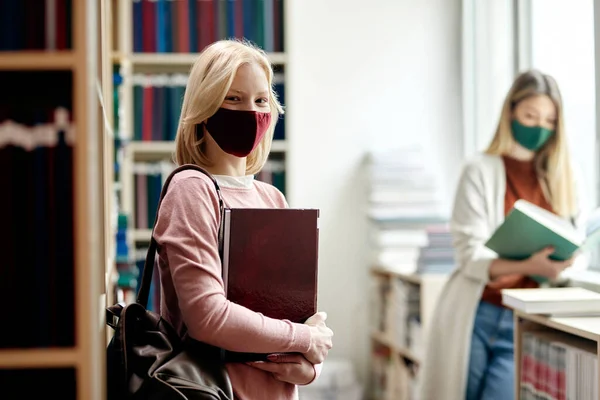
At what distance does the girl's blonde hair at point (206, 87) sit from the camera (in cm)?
142

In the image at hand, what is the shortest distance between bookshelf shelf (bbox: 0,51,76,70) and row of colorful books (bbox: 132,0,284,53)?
2.94 meters

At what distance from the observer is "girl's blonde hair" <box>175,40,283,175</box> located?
1.42 metres

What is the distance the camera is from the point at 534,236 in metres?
2.43

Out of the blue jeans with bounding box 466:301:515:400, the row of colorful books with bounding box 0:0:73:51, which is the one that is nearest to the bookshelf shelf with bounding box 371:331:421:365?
the blue jeans with bounding box 466:301:515:400

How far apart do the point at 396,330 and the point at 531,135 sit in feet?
5.15

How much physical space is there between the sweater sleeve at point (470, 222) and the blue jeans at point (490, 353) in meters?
0.13

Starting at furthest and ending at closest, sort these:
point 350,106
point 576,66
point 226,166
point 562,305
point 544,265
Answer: point 350,106, point 576,66, point 544,265, point 562,305, point 226,166

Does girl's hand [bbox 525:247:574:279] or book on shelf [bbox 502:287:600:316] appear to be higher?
girl's hand [bbox 525:247:574:279]

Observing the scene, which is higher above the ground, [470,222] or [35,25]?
[35,25]

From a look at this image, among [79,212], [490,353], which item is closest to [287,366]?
[79,212]

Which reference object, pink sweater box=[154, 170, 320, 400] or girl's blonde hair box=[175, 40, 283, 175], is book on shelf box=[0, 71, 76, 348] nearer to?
pink sweater box=[154, 170, 320, 400]

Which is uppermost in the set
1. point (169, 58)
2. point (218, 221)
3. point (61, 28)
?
point (169, 58)

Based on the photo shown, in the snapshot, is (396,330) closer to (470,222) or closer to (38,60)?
(470,222)

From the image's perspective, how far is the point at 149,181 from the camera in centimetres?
394
